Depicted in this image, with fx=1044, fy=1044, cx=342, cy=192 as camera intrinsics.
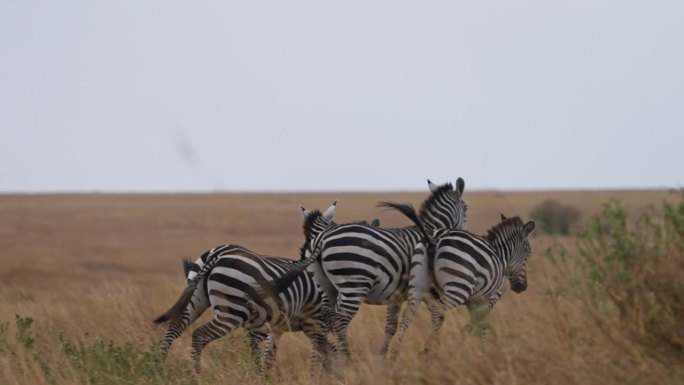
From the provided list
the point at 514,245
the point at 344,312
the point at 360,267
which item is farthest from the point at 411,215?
the point at 514,245

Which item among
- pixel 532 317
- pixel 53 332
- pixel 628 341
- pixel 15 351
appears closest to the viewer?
pixel 628 341

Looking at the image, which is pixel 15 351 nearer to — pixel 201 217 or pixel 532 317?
pixel 532 317

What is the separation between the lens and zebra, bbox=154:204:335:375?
28.4 ft

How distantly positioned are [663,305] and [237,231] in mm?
40391

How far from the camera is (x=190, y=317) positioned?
372 inches

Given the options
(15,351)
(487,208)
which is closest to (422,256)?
(15,351)

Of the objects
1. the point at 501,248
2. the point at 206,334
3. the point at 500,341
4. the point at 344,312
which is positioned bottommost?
the point at 206,334

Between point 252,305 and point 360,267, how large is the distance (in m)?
0.96

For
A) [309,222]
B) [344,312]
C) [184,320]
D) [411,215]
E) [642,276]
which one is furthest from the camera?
[309,222]

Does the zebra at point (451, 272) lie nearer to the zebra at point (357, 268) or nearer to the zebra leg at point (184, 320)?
the zebra at point (357, 268)

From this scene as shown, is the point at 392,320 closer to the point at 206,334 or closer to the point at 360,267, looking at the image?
the point at 360,267

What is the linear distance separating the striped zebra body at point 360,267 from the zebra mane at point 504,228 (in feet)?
3.33

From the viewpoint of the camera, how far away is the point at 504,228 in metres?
9.93

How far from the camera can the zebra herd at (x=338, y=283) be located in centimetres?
858
